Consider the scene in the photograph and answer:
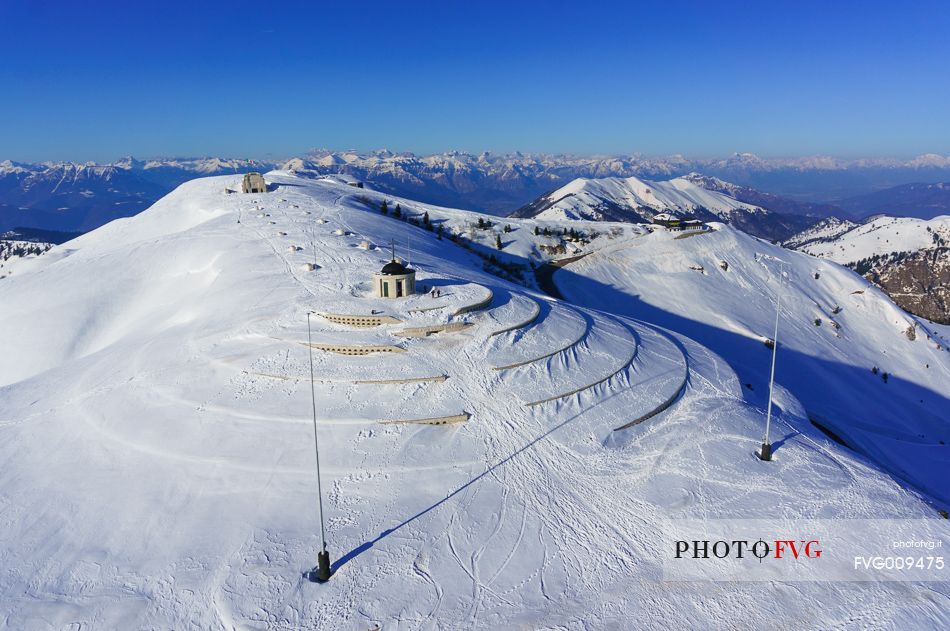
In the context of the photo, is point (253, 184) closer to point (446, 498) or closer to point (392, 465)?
point (392, 465)

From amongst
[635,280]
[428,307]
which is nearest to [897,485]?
[428,307]

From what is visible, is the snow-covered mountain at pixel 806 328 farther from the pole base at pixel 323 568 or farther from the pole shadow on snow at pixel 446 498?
the pole base at pixel 323 568

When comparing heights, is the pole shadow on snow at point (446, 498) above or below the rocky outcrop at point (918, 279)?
above

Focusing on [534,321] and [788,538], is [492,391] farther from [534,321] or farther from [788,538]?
[788,538]

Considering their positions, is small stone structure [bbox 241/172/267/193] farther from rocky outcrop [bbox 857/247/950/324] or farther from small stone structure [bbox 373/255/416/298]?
rocky outcrop [bbox 857/247/950/324]

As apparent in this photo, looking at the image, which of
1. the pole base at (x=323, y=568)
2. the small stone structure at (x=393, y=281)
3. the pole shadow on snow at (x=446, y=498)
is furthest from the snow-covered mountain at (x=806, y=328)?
the pole base at (x=323, y=568)

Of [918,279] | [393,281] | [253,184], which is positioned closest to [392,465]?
[393,281]
